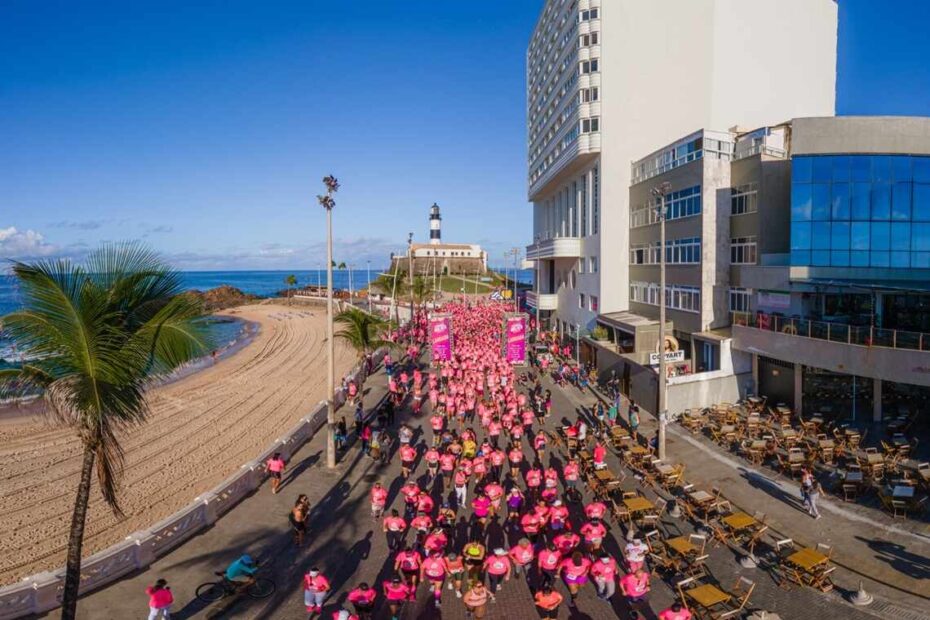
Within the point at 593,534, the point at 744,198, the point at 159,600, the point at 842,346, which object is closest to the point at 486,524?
the point at 593,534

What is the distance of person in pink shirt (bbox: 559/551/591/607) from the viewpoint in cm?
1066

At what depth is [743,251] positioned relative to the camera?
90.0 feet

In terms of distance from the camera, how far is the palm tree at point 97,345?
695cm

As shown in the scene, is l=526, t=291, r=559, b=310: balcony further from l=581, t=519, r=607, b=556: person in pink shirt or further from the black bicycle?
the black bicycle

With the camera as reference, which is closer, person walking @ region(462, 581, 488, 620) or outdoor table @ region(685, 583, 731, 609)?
person walking @ region(462, 581, 488, 620)

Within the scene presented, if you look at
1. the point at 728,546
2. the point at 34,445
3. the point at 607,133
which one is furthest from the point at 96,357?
the point at 607,133

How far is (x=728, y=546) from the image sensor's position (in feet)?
A: 43.4

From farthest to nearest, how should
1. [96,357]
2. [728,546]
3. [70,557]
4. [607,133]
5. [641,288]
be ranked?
[607,133], [641,288], [728,546], [70,557], [96,357]

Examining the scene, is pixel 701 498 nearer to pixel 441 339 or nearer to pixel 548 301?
pixel 441 339

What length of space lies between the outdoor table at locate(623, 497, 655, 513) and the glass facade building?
601 inches

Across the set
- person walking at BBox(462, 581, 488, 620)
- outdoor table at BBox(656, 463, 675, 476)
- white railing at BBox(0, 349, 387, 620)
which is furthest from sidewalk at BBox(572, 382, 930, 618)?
white railing at BBox(0, 349, 387, 620)

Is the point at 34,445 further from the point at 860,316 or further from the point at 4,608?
the point at 860,316

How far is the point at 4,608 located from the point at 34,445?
19019mm

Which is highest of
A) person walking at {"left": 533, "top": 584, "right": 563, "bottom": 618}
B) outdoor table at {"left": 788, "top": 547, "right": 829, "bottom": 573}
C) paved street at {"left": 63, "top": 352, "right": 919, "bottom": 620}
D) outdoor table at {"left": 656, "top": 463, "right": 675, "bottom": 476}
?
person walking at {"left": 533, "top": 584, "right": 563, "bottom": 618}
